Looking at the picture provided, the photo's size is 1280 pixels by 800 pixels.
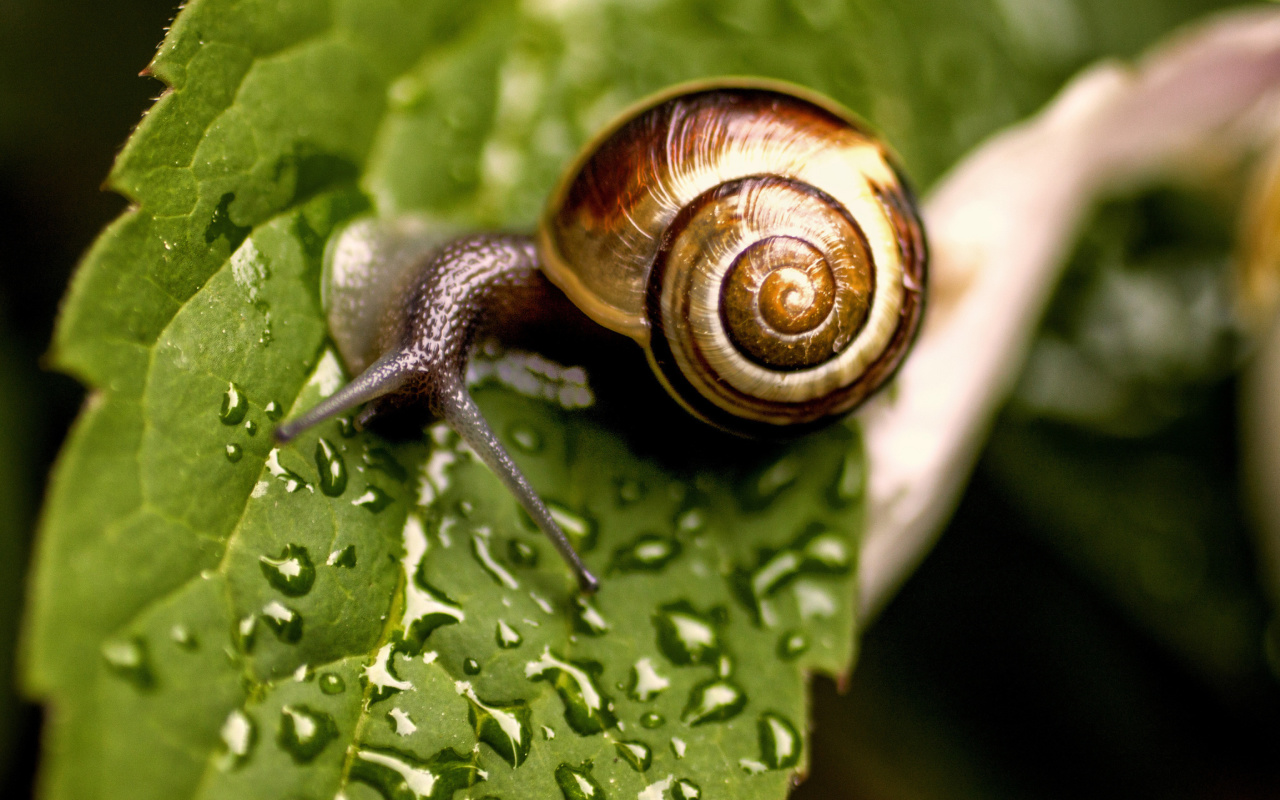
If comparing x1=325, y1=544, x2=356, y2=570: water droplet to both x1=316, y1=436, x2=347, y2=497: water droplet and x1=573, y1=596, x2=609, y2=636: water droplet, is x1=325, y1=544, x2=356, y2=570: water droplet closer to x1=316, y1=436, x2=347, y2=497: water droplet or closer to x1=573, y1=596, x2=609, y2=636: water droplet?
x1=316, y1=436, x2=347, y2=497: water droplet

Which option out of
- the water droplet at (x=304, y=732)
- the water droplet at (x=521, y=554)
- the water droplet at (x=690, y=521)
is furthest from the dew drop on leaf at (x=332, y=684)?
the water droplet at (x=690, y=521)

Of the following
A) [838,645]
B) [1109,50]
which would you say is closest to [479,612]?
[838,645]

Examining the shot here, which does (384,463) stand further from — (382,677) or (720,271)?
(720,271)

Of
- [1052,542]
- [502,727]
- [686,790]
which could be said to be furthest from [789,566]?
[1052,542]

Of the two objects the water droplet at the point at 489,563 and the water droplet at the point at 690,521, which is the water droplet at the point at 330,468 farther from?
the water droplet at the point at 690,521

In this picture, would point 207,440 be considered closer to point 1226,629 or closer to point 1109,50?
point 1226,629

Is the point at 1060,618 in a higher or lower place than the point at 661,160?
lower
